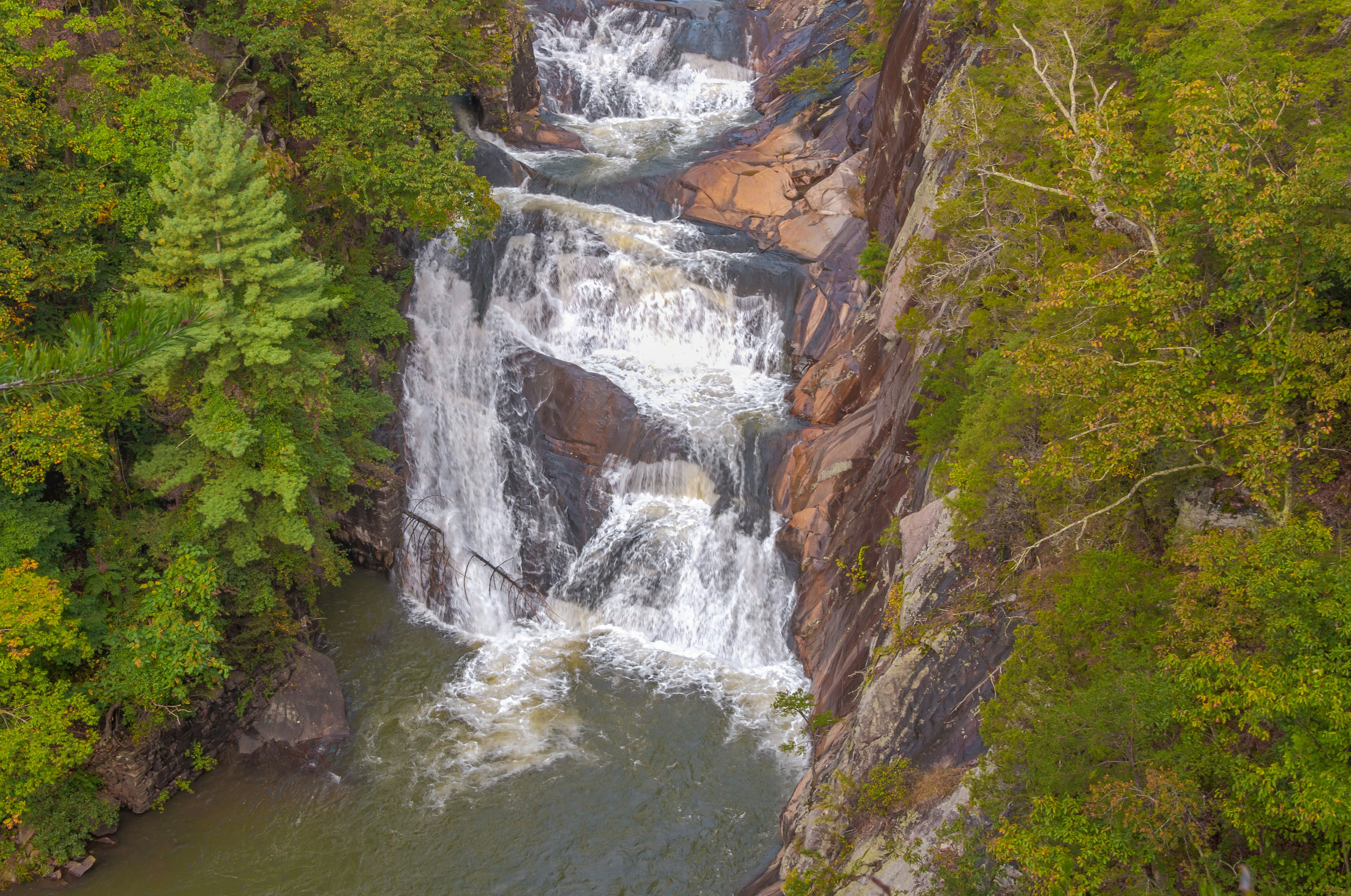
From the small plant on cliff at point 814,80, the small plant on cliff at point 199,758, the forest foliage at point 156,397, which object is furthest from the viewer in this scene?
the small plant on cliff at point 814,80

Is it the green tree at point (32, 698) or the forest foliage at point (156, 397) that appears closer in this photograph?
the green tree at point (32, 698)

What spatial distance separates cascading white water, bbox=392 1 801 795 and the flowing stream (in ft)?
0.22

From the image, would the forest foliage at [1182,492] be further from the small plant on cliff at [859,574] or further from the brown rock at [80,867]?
the brown rock at [80,867]

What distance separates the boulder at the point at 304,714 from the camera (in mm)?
17250

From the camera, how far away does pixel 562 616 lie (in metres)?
21.5

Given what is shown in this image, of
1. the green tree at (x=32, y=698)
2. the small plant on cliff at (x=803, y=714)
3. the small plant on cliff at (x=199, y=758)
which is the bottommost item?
the small plant on cliff at (x=199, y=758)

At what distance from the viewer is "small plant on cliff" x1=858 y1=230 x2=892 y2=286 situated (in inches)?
859

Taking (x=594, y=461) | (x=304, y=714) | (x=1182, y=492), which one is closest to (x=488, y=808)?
(x=304, y=714)

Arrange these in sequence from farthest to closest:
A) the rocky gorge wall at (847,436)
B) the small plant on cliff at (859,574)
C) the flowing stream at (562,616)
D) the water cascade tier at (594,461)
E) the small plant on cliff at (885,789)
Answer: the water cascade tier at (594,461) < the small plant on cliff at (859,574) < the flowing stream at (562,616) < the rocky gorge wall at (847,436) < the small plant on cliff at (885,789)

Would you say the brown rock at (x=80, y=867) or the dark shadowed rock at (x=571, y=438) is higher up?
the dark shadowed rock at (x=571, y=438)

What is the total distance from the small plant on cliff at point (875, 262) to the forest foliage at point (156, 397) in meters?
12.9

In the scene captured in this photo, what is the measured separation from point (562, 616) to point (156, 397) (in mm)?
10985

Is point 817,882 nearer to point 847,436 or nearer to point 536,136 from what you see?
point 847,436

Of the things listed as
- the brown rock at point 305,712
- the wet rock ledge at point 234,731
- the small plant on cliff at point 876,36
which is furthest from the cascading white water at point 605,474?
the small plant on cliff at point 876,36
